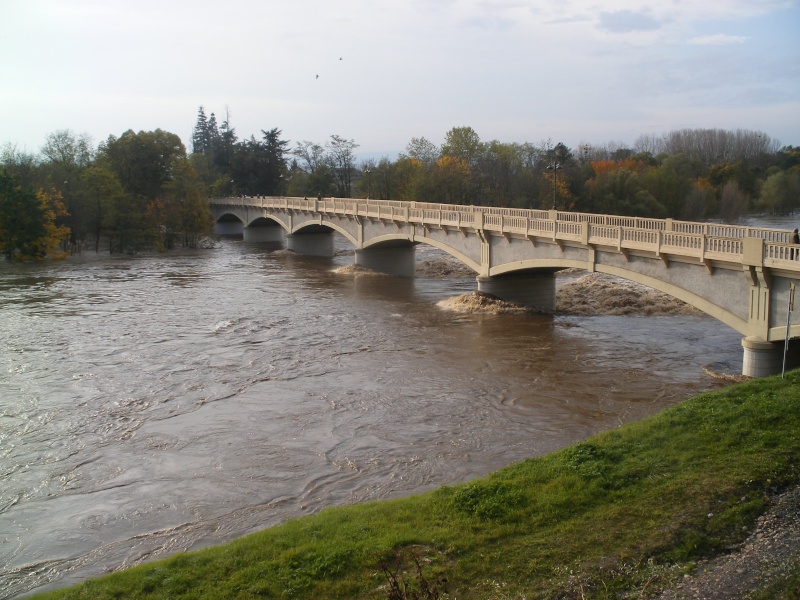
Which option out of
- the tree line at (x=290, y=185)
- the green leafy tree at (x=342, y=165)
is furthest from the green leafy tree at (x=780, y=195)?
the green leafy tree at (x=342, y=165)

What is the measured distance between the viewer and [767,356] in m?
Answer: 19.0

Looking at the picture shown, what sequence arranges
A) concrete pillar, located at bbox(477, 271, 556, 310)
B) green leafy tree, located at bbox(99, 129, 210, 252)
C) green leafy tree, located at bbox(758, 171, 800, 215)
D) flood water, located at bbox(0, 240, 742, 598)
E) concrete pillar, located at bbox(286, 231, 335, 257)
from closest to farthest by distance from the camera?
flood water, located at bbox(0, 240, 742, 598), concrete pillar, located at bbox(477, 271, 556, 310), green leafy tree, located at bbox(99, 129, 210, 252), concrete pillar, located at bbox(286, 231, 335, 257), green leafy tree, located at bbox(758, 171, 800, 215)

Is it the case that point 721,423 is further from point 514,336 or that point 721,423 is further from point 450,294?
point 450,294

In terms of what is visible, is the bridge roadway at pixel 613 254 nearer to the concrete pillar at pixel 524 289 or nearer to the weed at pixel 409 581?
the concrete pillar at pixel 524 289

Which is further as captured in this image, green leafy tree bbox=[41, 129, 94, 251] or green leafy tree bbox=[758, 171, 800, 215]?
green leafy tree bbox=[758, 171, 800, 215]

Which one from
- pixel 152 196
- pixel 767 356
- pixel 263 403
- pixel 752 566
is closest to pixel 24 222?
pixel 152 196

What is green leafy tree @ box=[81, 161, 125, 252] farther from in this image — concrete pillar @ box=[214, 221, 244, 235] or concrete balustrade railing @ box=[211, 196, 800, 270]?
concrete pillar @ box=[214, 221, 244, 235]

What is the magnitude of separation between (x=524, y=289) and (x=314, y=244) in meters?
31.9

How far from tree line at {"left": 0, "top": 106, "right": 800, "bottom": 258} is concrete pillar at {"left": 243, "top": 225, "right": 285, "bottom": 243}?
7.64m

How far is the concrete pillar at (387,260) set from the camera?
4716cm

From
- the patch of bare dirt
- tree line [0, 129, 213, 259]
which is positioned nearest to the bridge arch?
tree line [0, 129, 213, 259]

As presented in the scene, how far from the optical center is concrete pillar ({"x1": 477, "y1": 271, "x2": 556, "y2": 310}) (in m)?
32.8

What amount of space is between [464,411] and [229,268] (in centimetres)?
3504

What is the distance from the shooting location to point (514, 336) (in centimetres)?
2683
